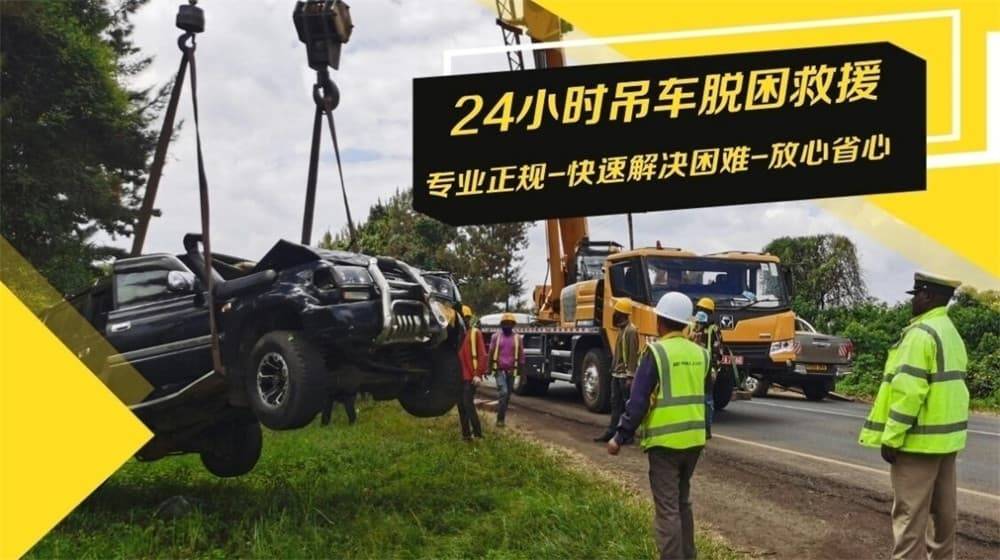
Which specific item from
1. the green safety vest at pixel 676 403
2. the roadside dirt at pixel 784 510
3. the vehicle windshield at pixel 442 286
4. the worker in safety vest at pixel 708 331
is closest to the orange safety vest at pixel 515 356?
the roadside dirt at pixel 784 510

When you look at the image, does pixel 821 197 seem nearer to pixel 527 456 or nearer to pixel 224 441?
pixel 527 456

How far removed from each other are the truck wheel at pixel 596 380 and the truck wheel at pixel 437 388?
6.96m

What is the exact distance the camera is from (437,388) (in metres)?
5.90

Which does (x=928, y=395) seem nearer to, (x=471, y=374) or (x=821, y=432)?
(x=471, y=374)

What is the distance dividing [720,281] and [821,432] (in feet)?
8.32

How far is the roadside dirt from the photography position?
554 cm

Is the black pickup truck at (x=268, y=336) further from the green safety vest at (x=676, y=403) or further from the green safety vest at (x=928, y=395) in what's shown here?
the green safety vest at (x=928, y=395)

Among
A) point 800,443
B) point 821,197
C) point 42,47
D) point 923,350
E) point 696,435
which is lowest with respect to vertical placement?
point 800,443

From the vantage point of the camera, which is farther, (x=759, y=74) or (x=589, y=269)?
(x=589, y=269)

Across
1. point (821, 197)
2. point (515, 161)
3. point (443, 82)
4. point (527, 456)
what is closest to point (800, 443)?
point (527, 456)

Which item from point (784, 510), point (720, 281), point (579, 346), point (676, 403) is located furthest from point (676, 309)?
point (579, 346)

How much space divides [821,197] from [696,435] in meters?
2.68

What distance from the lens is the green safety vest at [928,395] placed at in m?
4.23

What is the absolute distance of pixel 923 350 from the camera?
168 inches
